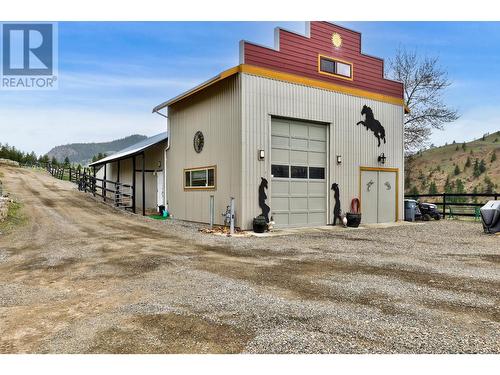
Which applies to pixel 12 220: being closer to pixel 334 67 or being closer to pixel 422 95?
pixel 334 67

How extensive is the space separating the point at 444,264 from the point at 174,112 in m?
11.3

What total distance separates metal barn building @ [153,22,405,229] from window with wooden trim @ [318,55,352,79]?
3 centimetres

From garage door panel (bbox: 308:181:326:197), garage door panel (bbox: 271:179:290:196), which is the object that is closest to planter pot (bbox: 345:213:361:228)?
garage door panel (bbox: 308:181:326:197)

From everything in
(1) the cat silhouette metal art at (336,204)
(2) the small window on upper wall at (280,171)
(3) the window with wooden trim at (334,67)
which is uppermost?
(3) the window with wooden trim at (334,67)

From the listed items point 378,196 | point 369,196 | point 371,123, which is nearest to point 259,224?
point 369,196

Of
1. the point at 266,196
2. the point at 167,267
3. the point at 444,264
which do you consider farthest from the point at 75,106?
the point at 444,264

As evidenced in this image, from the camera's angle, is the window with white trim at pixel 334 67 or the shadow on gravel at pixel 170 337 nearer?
the shadow on gravel at pixel 170 337

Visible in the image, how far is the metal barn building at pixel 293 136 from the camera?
35.0ft

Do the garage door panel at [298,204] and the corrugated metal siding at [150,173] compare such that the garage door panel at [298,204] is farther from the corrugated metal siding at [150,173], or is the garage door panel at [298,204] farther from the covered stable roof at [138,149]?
the corrugated metal siding at [150,173]

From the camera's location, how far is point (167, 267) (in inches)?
227

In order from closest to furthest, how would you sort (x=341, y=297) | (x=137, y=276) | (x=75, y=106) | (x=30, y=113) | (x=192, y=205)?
(x=341, y=297)
(x=137, y=276)
(x=192, y=205)
(x=30, y=113)
(x=75, y=106)

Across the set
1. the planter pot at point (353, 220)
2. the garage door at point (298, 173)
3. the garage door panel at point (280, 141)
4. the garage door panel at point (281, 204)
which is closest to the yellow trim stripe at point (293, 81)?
the garage door at point (298, 173)

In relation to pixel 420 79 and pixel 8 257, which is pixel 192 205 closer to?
pixel 8 257

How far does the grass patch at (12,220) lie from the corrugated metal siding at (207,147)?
512cm
